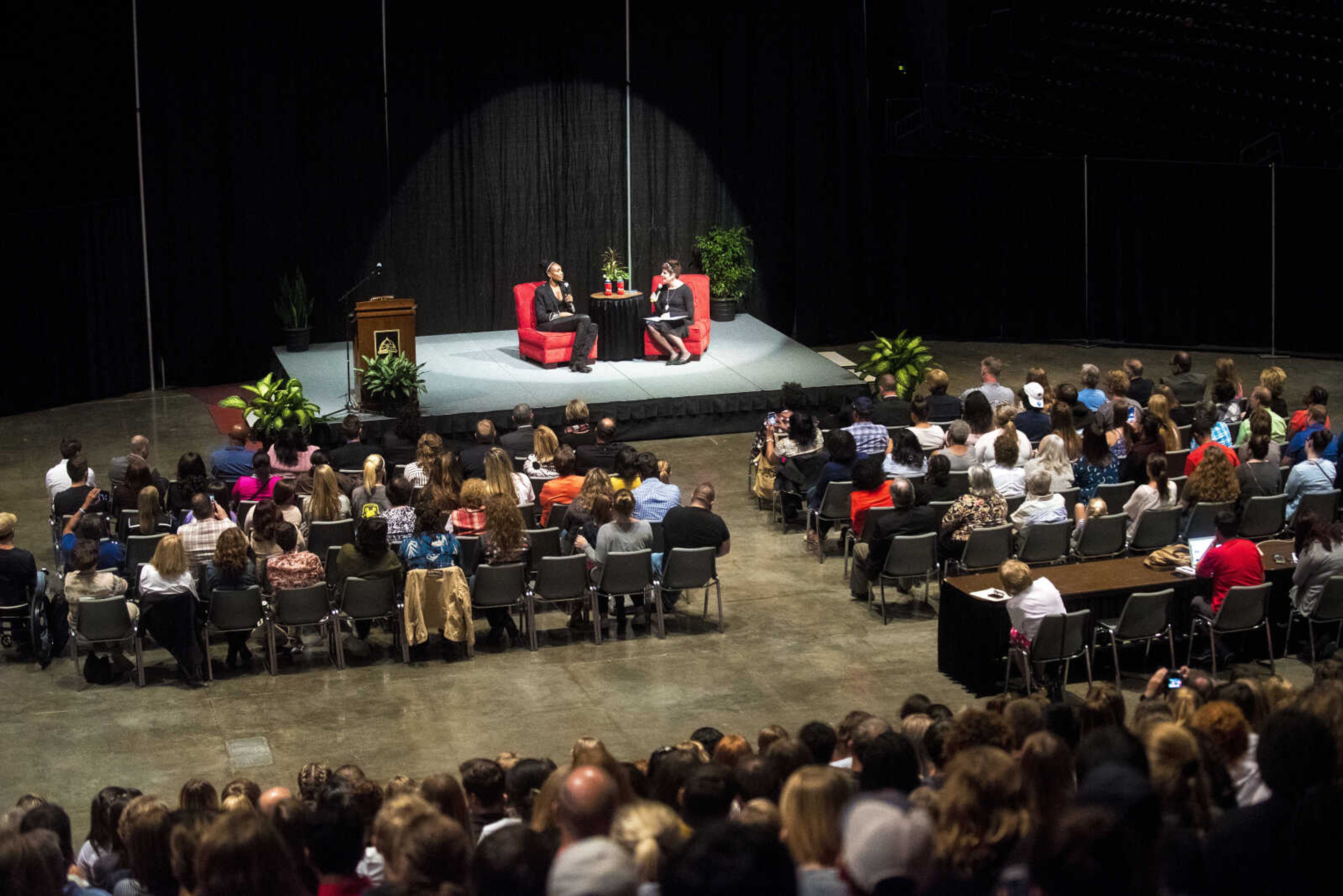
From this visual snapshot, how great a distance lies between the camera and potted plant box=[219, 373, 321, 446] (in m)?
13.8

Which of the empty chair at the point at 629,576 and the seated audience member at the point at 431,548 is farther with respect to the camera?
the empty chair at the point at 629,576

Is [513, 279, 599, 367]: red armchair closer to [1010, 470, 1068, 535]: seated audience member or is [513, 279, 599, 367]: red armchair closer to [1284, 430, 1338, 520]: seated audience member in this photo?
[1010, 470, 1068, 535]: seated audience member

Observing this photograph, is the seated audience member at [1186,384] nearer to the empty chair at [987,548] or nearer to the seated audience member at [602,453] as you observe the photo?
the empty chair at [987,548]

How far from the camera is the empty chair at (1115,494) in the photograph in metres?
11.4

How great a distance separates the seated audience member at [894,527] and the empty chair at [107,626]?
14.8 feet

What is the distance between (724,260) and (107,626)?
388 inches

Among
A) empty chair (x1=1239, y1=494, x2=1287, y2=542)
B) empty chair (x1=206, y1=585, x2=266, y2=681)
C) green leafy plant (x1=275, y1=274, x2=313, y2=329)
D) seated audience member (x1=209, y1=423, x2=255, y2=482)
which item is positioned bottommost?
empty chair (x1=206, y1=585, x2=266, y2=681)

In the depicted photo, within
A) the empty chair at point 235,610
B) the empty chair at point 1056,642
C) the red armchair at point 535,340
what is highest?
the red armchair at point 535,340

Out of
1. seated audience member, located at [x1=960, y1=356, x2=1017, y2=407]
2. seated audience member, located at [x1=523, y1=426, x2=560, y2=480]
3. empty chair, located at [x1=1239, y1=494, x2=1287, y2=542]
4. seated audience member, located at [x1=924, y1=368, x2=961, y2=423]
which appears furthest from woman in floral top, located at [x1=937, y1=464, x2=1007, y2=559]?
seated audience member, located at [x1=523, y1=426, x2=560, y2=480]

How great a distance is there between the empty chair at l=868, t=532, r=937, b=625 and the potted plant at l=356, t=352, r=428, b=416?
17.6 ft

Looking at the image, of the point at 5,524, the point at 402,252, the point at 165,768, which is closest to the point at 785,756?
the point at 165,768

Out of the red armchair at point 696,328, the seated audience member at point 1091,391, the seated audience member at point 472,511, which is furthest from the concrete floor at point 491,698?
the red armchair at point 696,328

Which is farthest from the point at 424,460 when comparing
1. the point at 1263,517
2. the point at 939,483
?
the point at 1263,517

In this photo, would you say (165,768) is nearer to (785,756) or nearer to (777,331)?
(785,756)
